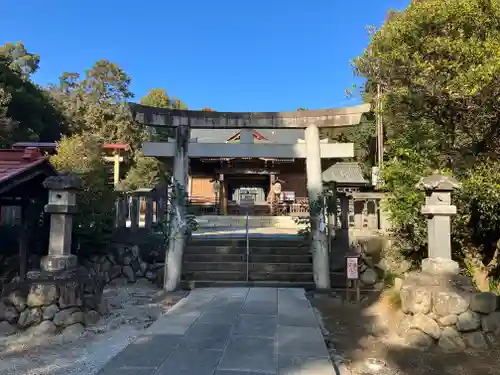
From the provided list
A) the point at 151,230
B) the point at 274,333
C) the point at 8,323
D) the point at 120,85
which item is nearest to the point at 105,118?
the point at 120,85

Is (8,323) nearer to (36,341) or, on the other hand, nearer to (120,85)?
(36,341)

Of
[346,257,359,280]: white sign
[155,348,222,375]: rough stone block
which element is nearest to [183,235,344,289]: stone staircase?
[346,257,359,280]: white sign

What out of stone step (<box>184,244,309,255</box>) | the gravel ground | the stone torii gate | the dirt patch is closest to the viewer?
the gravel ground

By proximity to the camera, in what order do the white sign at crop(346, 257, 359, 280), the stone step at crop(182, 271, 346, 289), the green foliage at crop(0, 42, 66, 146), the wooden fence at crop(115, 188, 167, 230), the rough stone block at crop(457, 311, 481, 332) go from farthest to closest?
the green foliage at crop(0, 42, 66, 146) → the wooden fence at crop(115, 188, 167, 230) → the stone step at crop(182, 271, 346, 289) → the white sign at crop(346, 257, 359, 280) → the rough stone block at crop(457, 311, 481, 332)

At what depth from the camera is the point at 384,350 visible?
16.6 ft

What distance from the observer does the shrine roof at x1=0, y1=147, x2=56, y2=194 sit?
6.15m

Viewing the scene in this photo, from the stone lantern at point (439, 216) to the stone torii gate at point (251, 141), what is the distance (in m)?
3.26

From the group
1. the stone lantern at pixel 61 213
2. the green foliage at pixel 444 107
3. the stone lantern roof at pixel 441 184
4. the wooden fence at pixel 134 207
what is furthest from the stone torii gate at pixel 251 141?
the stone lantern roof at pixel 441 184

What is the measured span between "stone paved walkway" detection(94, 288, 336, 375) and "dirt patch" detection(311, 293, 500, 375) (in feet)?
1.26

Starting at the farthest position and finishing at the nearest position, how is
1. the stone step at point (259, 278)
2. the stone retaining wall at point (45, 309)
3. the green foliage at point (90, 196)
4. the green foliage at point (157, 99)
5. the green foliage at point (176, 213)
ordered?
the green foliage at point (157, 99) < the green foliage at point (90, 196) < the green foliage at point (176, 213) < the stone step at point (259, 278) < the stone retaining wall at point (45, 309)

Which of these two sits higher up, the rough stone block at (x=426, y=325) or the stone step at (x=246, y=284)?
the rough stone block at (x=426, y=325)

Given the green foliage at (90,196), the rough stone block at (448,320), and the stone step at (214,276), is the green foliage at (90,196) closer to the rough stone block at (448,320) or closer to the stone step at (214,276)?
the stone step at (214,276)

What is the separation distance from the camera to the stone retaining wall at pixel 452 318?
520 cm

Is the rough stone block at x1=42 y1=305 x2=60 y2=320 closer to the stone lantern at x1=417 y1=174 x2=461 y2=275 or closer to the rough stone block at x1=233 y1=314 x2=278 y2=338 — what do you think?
the rough stone block at x1=233 y1=314 x2=278 y2=338
